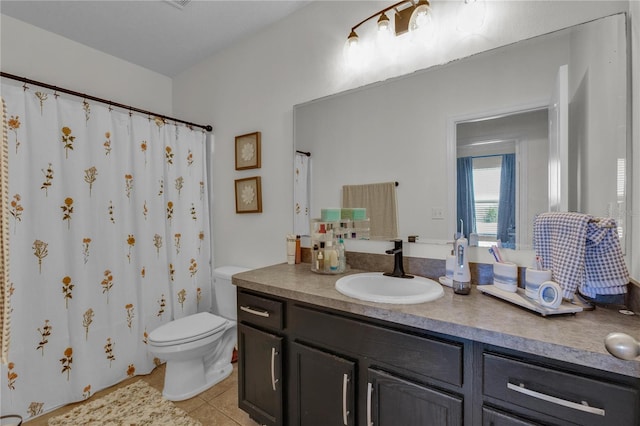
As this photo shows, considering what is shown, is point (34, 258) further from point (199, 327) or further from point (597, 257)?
point (597, 257)

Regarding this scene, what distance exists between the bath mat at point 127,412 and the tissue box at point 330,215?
Answer: 133 cm

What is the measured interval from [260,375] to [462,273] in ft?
3.47

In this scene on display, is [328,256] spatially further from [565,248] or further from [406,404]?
[565,248]

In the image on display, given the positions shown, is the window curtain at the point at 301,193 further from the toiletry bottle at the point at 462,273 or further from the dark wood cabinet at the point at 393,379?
the toiletry bottle at the point at 462,273

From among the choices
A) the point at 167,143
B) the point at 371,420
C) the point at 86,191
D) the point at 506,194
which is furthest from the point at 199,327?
the point at 506,194

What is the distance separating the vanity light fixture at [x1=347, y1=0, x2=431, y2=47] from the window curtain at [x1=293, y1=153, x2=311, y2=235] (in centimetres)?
82

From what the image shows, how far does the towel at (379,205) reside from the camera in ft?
5.02

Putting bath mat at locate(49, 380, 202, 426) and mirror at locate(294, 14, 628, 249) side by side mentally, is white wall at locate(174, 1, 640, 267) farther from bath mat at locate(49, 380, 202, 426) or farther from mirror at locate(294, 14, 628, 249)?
bath mat at locate(49, 380, 202, 426)

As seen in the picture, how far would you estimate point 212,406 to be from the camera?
1719 millimetres

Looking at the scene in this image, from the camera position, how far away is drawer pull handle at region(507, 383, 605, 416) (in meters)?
0.70

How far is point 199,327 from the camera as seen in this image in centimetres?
184

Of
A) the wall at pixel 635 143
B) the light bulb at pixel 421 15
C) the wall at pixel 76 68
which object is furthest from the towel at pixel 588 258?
the wall at pixel 76 68

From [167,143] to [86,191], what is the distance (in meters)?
0.65

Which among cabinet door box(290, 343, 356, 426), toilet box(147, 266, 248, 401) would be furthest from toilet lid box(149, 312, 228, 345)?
cabinet door box(290, 343, 356, 426)
